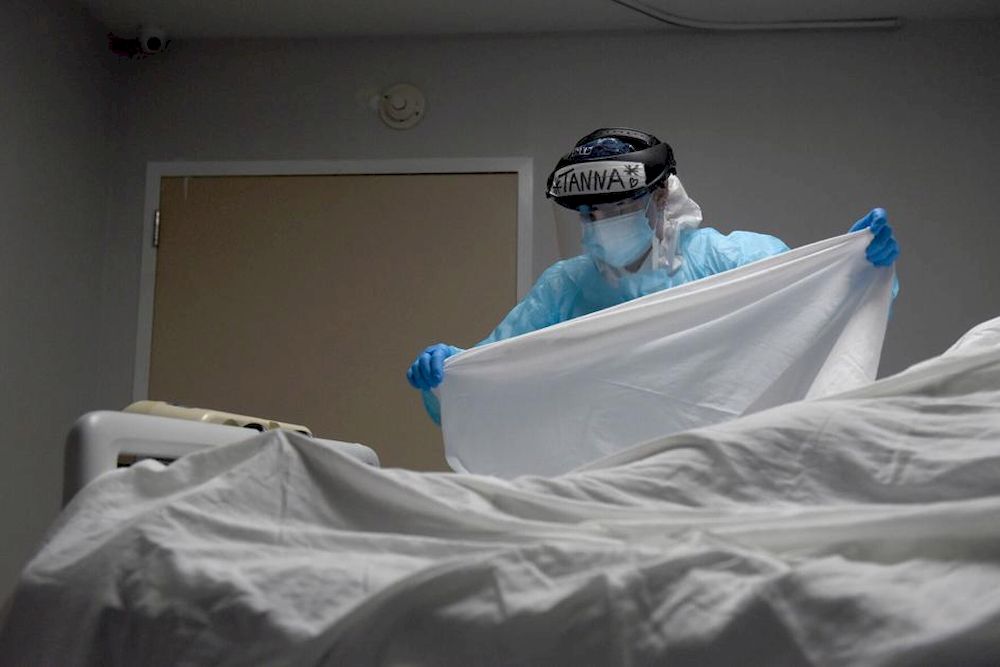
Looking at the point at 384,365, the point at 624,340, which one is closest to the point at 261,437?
the point at 624,340

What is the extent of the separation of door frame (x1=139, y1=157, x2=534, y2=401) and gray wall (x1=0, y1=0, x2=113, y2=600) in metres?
0.12

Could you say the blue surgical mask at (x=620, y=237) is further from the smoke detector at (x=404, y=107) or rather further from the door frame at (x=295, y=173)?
the smoke detector at (x=404, y=107)

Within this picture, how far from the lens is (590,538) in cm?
81

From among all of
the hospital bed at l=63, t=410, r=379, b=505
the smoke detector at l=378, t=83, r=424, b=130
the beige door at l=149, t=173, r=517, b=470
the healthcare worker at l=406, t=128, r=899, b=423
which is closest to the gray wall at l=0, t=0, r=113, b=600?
the beige door at l=149, t=173, r=517, b=470

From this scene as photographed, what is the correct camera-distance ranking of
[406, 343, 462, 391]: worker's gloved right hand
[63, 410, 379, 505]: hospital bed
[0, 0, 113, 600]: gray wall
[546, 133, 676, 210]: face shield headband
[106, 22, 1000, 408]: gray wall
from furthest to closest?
[106, 22, 1000, 408]: gray wall
[0, 0, 113, 600]: gray wall
[546, 133, 676, 210]: face shield headband
[406, 343, 462, 391]: worker's gloved right hand
[63, 410, 379, 505]: hospital bed

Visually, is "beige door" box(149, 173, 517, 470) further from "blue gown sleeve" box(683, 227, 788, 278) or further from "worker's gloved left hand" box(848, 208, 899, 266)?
"worker's gloved left hand" box(848, 208, 899, 266)

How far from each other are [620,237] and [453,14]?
1216 mm

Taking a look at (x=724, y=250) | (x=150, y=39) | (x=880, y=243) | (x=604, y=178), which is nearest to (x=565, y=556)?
(x=880, y=243)

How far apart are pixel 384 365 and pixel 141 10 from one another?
4.18 ft

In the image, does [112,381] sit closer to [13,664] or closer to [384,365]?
[384,365]

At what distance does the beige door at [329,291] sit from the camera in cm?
308

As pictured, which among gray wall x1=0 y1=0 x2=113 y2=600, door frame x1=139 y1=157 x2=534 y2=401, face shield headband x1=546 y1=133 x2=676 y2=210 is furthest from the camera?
door frame x1=139 y1=157 x2=534 y2=401

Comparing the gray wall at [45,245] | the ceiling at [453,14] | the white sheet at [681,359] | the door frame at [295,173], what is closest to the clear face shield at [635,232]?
the white sheet at [681,359]

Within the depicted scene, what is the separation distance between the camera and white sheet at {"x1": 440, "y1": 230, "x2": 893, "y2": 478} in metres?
1.86
